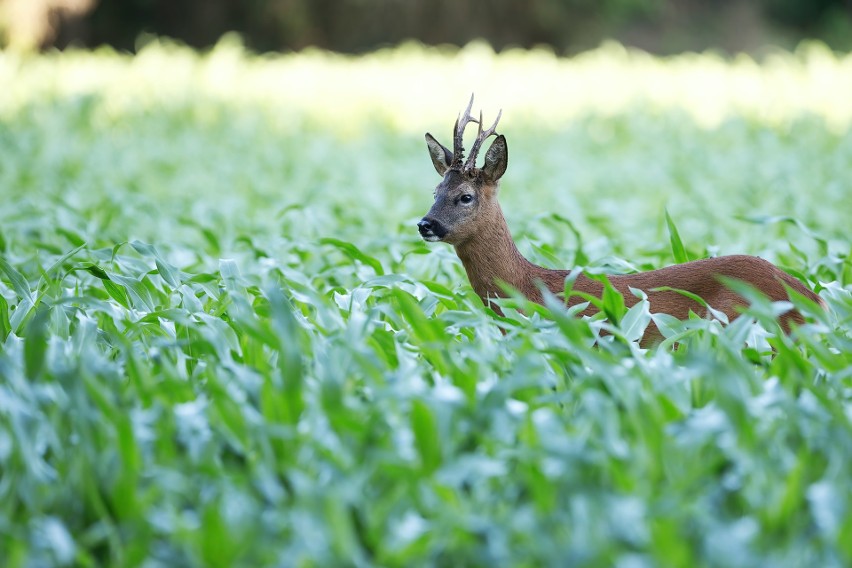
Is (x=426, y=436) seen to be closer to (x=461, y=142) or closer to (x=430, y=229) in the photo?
(x=430, y=229)

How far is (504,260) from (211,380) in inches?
58.6

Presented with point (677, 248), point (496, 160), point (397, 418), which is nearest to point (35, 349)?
point (397, 418)

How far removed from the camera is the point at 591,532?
1.80m

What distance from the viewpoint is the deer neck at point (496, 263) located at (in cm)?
348

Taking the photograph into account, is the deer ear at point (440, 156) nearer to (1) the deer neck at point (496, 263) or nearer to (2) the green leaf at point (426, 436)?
(1) the deer neck at point (496, 263)

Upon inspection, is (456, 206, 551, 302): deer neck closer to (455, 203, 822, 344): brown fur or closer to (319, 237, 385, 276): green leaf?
(455, 203, 822, 344): brown fur

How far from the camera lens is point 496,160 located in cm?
356

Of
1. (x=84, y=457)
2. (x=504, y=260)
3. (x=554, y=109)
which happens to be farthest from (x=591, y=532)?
(x=554, y=109)

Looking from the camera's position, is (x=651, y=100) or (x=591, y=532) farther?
(x=651, y=100)

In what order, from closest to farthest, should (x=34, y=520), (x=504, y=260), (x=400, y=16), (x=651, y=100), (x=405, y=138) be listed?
(x=34, y=520)
(x=504, y=260)
(x=405, y=138)
(x=651, y=100)
(x=400, y=16)

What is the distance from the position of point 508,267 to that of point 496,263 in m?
0.04

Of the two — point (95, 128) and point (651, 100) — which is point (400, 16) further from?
point (95, 128)

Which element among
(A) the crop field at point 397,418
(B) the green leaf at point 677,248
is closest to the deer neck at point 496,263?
(A) the crop field at point 397,418

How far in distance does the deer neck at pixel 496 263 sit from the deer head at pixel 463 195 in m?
0.03
